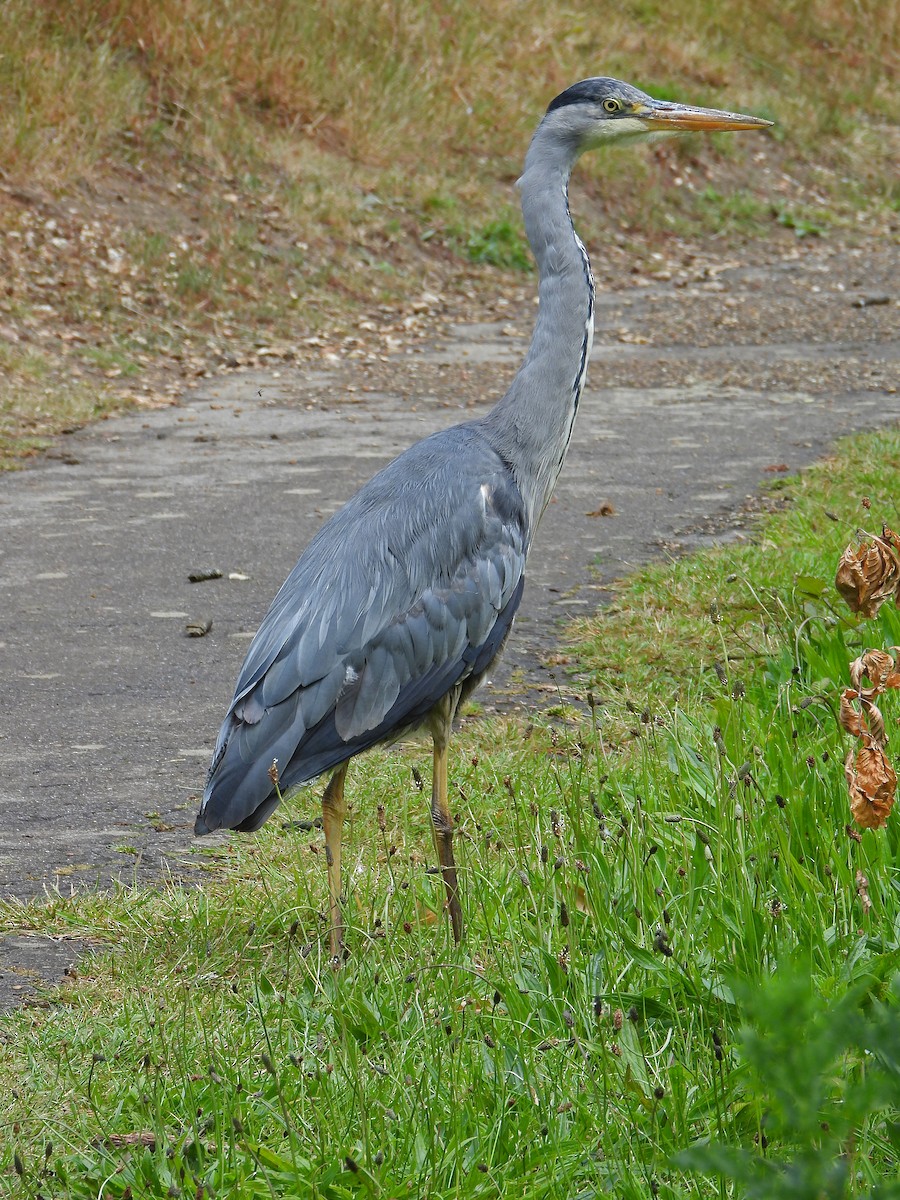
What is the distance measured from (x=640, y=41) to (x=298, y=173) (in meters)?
8.19

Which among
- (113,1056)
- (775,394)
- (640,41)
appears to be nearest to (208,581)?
(113,1056)

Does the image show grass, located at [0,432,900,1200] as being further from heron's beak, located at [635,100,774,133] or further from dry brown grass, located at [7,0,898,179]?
dry brown grass, located at [7,0,898,179]

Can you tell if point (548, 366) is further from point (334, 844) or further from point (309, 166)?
point (309, 166)

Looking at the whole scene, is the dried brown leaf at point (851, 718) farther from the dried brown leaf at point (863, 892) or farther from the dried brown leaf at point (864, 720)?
the dried brown leaf at point (863, 892)

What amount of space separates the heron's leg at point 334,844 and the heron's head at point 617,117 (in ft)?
7.82

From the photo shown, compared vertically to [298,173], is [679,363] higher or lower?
lower

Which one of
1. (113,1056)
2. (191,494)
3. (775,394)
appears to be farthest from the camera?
(775,394)

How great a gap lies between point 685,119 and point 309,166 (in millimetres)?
9850

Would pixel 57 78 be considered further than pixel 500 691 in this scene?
Yes

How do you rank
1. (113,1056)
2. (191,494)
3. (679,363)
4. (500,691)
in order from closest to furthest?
(113,1056)
(500,691)
(191,494)
(679,363)

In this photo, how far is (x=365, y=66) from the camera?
53.7 ft

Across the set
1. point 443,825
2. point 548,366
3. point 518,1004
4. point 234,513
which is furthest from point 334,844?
point 234,513

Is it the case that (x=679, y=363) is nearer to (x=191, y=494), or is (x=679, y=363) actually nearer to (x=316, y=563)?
(x=191, y=494)

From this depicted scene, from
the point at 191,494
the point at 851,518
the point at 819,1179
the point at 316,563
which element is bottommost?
the point at 191,494
